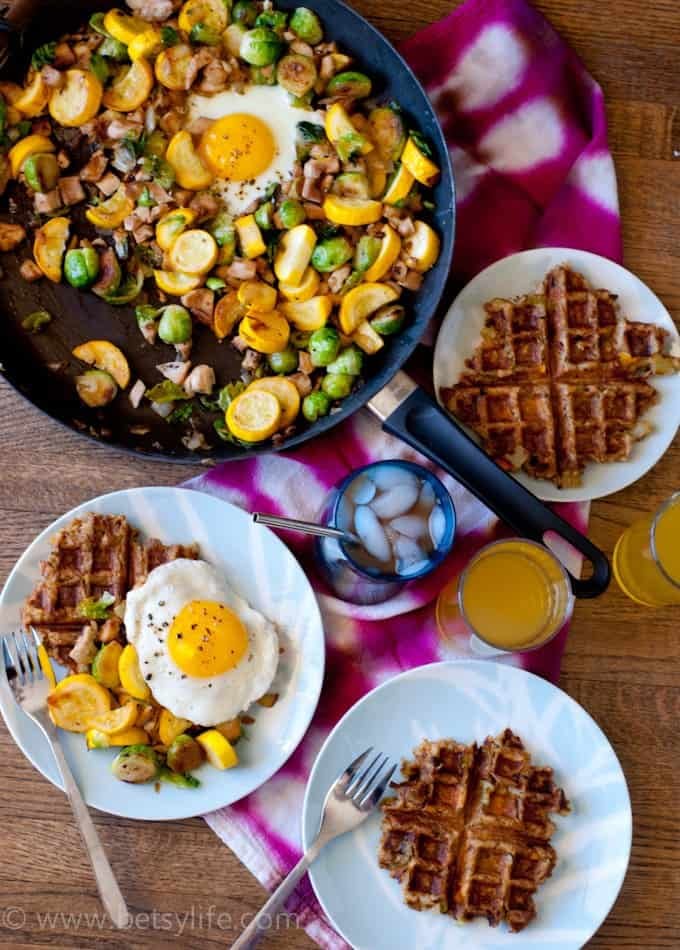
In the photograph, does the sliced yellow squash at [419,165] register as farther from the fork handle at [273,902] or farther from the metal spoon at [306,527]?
the fork handle at [273,902]

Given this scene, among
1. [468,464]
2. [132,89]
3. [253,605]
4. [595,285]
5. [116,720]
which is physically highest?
[132,89]

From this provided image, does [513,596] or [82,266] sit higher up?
[82,266]

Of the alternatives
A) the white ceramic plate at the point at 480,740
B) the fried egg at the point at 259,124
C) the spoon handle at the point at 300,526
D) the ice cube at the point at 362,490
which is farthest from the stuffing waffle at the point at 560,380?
the fried egg at the point at 259,124

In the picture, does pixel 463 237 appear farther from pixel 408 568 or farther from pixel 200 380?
pixel 408 568

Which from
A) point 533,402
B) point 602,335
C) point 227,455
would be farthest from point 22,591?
point 602,335

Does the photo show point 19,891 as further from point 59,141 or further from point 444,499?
point 59,141

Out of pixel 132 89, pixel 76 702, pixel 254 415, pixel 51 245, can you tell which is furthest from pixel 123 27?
pixel 76 702
